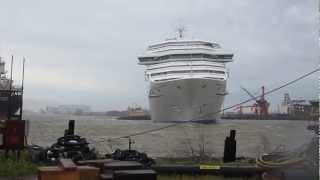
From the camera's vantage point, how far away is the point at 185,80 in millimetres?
70688

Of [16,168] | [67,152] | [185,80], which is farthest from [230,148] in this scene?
[185,80]

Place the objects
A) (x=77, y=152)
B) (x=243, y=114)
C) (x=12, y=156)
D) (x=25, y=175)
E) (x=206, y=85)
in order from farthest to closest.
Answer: (x=243, y=114), (x=206, y=85), (x=12, y=156), (x=77, y=152), (x=25, y=175)

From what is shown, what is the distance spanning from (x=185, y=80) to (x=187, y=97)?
2975 millimetres

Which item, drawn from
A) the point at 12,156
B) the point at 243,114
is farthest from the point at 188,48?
the point at 243,114

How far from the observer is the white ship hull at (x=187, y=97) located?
233 feet

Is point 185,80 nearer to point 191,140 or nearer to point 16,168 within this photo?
point 191,140

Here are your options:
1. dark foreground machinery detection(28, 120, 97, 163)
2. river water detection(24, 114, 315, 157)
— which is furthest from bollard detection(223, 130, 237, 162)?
dark foreground machinery detection(28, 120, 97, 163)

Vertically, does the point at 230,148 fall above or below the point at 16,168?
above

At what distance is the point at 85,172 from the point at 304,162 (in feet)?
12.3

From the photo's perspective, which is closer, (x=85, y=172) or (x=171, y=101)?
(x=85, y=172)

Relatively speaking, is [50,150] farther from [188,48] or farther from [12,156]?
[188,48]

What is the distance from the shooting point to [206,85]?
236ft

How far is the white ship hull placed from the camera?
7112 centimetres

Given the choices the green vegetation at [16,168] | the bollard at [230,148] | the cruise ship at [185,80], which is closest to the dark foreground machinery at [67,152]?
the green vegetation at [16,168]
